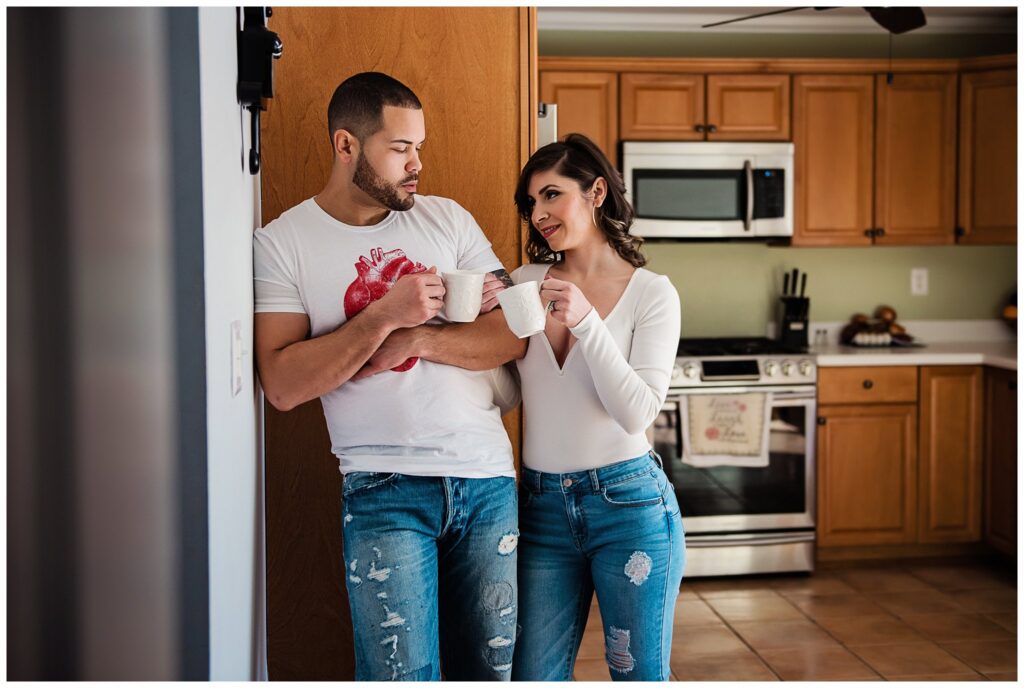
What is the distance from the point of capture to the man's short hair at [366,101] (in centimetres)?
153

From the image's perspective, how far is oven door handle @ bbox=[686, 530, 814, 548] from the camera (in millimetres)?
3738

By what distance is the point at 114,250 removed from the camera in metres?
0.88

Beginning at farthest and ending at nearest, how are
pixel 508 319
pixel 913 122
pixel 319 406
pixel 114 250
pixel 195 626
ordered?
pixel 913 122
pixel 319 406
pixel 508 319
pixel 195 626
pixel 114 250

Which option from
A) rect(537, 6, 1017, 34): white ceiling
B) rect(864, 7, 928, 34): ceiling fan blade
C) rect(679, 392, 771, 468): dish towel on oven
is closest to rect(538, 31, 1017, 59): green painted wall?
rect(537, 6, 1017, 34): white ceiling

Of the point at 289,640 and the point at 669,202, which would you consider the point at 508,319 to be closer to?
the point at 289,640

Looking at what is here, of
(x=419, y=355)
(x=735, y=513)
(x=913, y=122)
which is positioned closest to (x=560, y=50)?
(x=913, y=122)

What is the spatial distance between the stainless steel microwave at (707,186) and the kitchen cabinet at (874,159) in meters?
0.16

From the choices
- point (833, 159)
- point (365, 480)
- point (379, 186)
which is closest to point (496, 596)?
point (365, 480)

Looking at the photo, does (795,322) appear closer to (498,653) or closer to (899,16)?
(899,16)

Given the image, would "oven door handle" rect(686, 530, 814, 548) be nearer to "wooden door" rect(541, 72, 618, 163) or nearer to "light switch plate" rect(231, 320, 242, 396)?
"wooden door" rect(541, 72, 618, 163)

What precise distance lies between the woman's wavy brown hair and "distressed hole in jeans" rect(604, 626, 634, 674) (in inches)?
27.1

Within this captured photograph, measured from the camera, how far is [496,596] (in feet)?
5.04

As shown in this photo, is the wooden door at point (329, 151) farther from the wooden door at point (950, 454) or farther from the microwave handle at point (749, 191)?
the wooden door at point (950, 454)

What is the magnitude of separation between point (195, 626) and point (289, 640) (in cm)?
98
